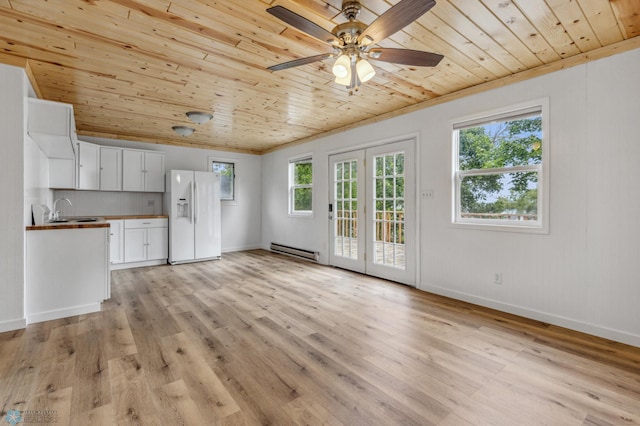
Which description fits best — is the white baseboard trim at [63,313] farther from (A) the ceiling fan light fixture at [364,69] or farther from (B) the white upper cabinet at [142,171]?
(A) the ceiling fan light fixture at [364,69]

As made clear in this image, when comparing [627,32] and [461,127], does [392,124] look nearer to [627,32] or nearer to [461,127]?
[461,127]

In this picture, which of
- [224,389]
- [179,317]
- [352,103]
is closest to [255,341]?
[224,389]

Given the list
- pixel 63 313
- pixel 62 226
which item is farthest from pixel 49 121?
pixel 63 313

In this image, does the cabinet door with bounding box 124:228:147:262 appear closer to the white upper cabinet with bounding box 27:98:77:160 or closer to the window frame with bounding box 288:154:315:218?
the white upper cabinet with bounding box 27:98:77:160

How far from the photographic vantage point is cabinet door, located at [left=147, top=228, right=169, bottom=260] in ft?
17.9

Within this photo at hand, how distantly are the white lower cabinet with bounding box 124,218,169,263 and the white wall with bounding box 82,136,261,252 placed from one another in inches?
54.7

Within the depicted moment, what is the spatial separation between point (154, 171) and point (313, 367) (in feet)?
17.1

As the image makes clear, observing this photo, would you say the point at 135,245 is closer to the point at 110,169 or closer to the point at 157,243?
the point at 157,243

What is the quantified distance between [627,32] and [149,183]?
664cm

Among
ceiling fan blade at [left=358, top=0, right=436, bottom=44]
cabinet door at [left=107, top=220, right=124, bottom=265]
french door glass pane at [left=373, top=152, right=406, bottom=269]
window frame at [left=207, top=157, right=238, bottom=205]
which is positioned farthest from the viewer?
window frame at [left=207, top=157, right=238, bottom=205]

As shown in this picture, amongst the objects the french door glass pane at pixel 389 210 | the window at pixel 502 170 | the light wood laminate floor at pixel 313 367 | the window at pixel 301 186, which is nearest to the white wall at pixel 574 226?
the window at pixel 502 170

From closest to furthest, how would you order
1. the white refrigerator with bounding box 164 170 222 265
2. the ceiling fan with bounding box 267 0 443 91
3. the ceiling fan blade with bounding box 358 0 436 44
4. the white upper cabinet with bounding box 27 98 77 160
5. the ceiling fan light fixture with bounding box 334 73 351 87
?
the ceiling fan blade with bounding box 358 0 436 44 → the ceiling fan with bounding box 267 0 443 91 → the ceiling fan light fixture with bounding box 334 73 351 87 → the white upper cabinet with bounding box 27 98 77 160 → the white refrigerator with bounding box 164 170 222 265

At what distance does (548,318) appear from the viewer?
113 inches

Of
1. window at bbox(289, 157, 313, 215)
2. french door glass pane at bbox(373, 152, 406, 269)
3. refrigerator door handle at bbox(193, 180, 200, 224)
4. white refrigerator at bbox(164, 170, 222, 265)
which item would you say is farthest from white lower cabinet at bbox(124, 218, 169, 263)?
french door glass pane at bbox(373, 152, 406, 269)
